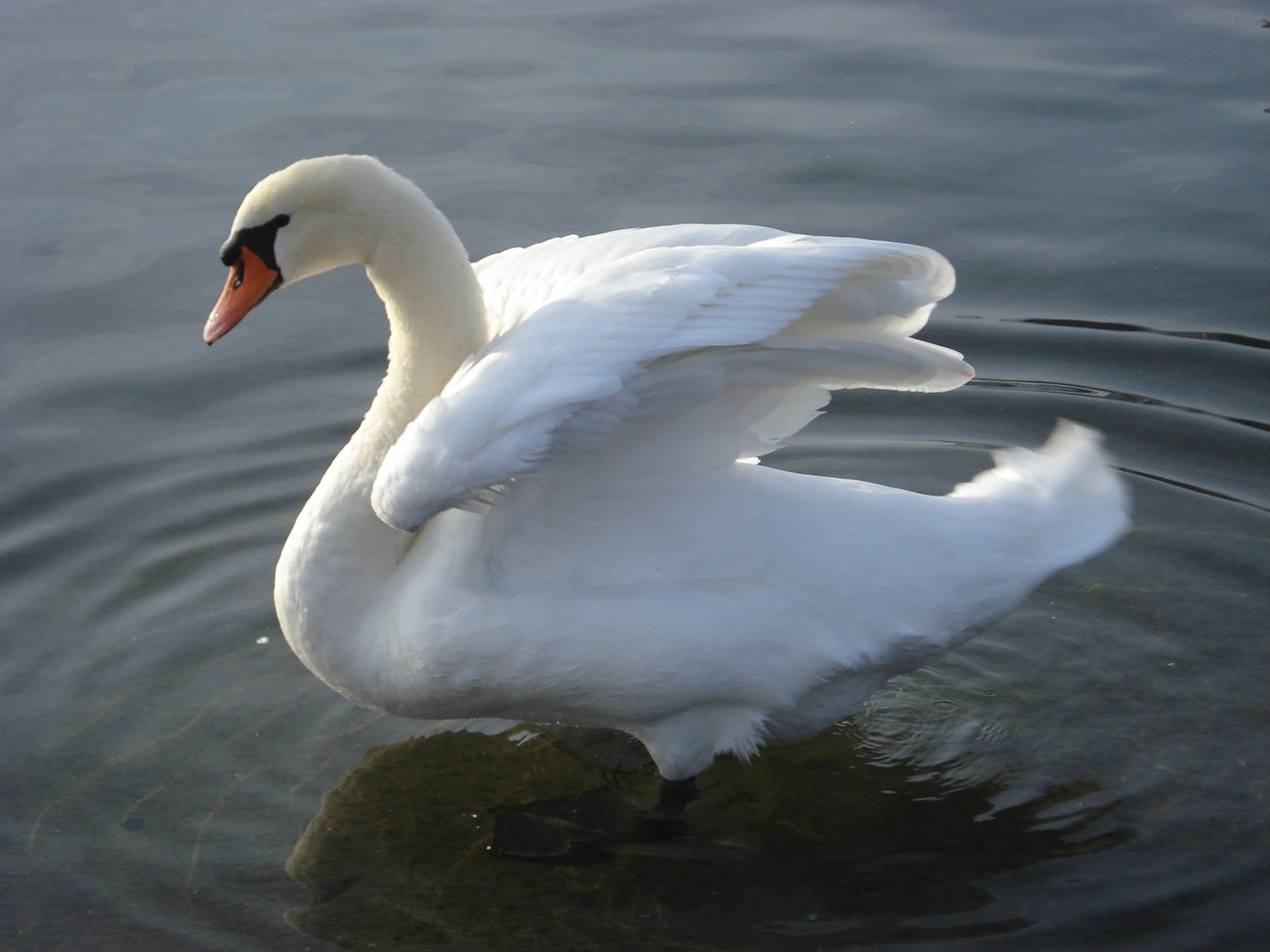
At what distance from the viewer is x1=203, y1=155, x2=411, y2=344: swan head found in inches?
171

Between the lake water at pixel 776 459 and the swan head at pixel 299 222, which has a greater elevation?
the swan head at pixel 299 222

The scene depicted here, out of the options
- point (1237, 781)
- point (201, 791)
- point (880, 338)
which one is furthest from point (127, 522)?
point (1237, 781)

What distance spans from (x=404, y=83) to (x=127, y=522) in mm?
4353

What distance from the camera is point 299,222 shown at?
4.38m

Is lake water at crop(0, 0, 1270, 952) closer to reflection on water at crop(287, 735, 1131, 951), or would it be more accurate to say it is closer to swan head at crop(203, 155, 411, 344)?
reflection on water at crop(287, 735, 1131, 951)

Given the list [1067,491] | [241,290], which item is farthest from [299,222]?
[1067,491]

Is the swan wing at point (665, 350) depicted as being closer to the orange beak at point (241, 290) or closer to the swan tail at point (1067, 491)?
the swan tail at point (1067, 491)

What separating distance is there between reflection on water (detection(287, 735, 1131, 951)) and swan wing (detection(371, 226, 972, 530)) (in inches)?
43.4

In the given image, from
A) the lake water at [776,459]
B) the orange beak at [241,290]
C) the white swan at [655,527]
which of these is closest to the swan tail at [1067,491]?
the white swan at [655,527]

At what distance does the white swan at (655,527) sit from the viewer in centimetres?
413

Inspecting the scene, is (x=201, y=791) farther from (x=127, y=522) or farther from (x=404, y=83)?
(x=404, y=83)

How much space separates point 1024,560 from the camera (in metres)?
4.45

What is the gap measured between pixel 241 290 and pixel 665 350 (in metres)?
1.41

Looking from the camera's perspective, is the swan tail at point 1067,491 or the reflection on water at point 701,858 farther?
the swan tail at point 1067,491
